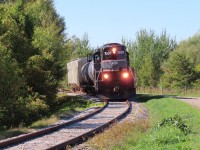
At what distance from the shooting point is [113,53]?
3291cm

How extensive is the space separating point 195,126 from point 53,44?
96.9 feet

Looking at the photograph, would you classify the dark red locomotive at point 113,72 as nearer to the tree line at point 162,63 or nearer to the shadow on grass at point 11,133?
the tree line at point 162,63

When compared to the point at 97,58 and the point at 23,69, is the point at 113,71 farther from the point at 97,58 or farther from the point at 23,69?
the point at 23,69

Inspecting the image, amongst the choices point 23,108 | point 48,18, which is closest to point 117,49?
point 23,108

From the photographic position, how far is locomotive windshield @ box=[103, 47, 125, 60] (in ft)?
108

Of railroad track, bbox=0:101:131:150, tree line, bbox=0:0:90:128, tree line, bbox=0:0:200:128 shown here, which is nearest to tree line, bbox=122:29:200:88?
tree line, bbox=0:0:200:128

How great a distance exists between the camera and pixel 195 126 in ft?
52.7

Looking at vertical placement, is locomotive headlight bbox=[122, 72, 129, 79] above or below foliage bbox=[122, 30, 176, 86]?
below

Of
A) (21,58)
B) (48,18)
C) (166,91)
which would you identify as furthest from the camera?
(48,18)

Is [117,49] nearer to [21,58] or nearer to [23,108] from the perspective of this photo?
[21,58]

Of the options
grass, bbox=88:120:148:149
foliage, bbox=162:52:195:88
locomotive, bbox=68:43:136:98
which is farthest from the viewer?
foliage, bbox=162:52:195:88

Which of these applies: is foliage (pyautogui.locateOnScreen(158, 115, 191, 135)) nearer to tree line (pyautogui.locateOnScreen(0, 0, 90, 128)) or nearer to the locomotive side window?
tree line (pyautogui.locateOnScreen(0, 0, 90, 128))

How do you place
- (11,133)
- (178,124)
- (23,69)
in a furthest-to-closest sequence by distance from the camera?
(23,69), (11,133), (178,124)

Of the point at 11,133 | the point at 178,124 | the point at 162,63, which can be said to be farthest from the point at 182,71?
the point at 11,133
